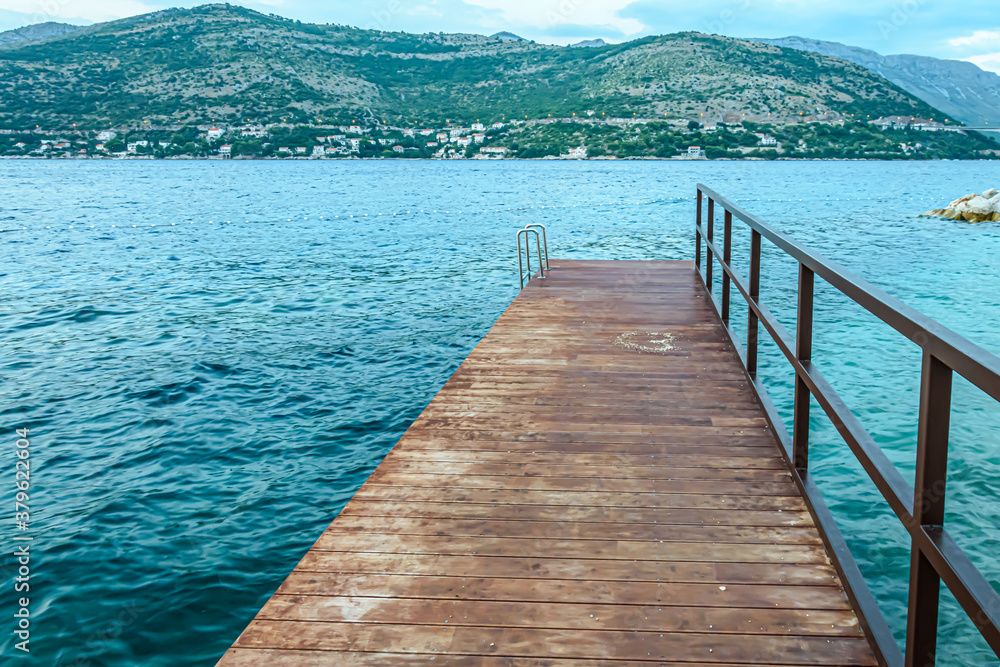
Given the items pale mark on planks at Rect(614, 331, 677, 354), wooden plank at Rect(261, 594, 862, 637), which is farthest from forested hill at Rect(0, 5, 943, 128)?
wooden plank at Rect(261, 594, 862, 637)

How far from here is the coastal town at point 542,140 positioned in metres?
103

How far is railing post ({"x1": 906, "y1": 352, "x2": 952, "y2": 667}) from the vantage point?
166cm

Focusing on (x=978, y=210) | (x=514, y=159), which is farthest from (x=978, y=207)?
(x=514, y=159)

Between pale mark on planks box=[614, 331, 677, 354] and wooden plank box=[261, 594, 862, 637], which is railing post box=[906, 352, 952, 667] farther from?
pale mark on planks box=[614, 331, 677, 354]

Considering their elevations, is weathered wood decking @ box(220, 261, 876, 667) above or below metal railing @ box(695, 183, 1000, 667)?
below

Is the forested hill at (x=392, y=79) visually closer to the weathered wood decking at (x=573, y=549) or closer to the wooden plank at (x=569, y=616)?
the weathered wood decking at (x=573, y=549)

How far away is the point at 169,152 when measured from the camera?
111m

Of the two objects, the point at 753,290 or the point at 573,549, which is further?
the point at 753,290

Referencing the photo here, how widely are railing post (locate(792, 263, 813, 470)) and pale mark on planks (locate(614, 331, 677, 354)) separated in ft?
8.94

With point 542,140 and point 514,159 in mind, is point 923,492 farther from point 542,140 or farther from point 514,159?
point 514,159

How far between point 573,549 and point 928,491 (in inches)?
59.5

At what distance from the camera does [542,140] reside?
110 meters

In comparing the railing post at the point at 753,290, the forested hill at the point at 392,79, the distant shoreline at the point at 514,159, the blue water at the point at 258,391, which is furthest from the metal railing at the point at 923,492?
the forested hill at the point at 392,79

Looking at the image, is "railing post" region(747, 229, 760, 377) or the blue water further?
the blue water
